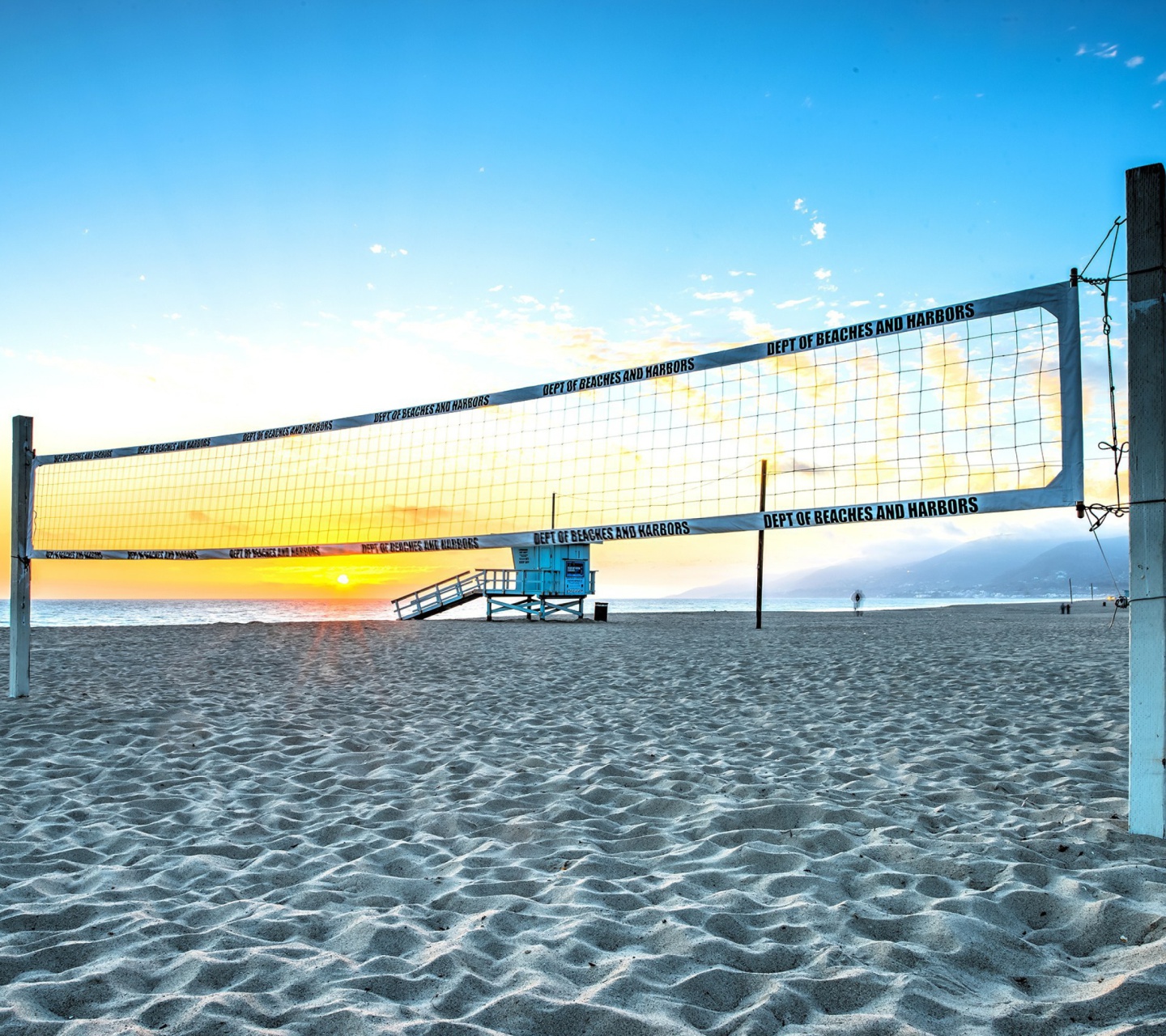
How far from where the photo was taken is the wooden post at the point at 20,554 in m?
6.43

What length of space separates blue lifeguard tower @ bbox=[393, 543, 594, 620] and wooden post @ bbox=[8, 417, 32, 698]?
17667mm

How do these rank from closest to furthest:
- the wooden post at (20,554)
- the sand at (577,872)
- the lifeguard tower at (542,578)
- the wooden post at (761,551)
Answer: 1. the sand at (577,872)
2. the wooden post at (20,554)
3. the wooden post at (761,551)
4. the lifeguard tower at (542,578)

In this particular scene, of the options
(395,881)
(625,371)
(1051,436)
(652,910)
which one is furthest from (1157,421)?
(625,371)

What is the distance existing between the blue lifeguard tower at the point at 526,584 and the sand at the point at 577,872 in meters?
18.3

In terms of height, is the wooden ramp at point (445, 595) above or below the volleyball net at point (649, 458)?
below

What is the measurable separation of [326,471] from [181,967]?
28.6 feet

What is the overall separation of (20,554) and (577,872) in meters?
6.26

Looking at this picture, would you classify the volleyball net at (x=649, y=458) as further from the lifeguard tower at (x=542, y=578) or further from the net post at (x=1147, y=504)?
the lifeguard tower at (x=542, y=578)

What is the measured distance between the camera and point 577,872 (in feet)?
8.77

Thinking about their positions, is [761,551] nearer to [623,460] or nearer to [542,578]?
[542,578]

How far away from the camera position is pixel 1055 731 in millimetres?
4984

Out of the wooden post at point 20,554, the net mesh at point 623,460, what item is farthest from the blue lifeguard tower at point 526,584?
the wooden post at point 20,554

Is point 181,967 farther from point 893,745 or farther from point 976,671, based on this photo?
point 976,671

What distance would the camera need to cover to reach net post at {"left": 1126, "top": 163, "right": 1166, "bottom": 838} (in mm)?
2877
